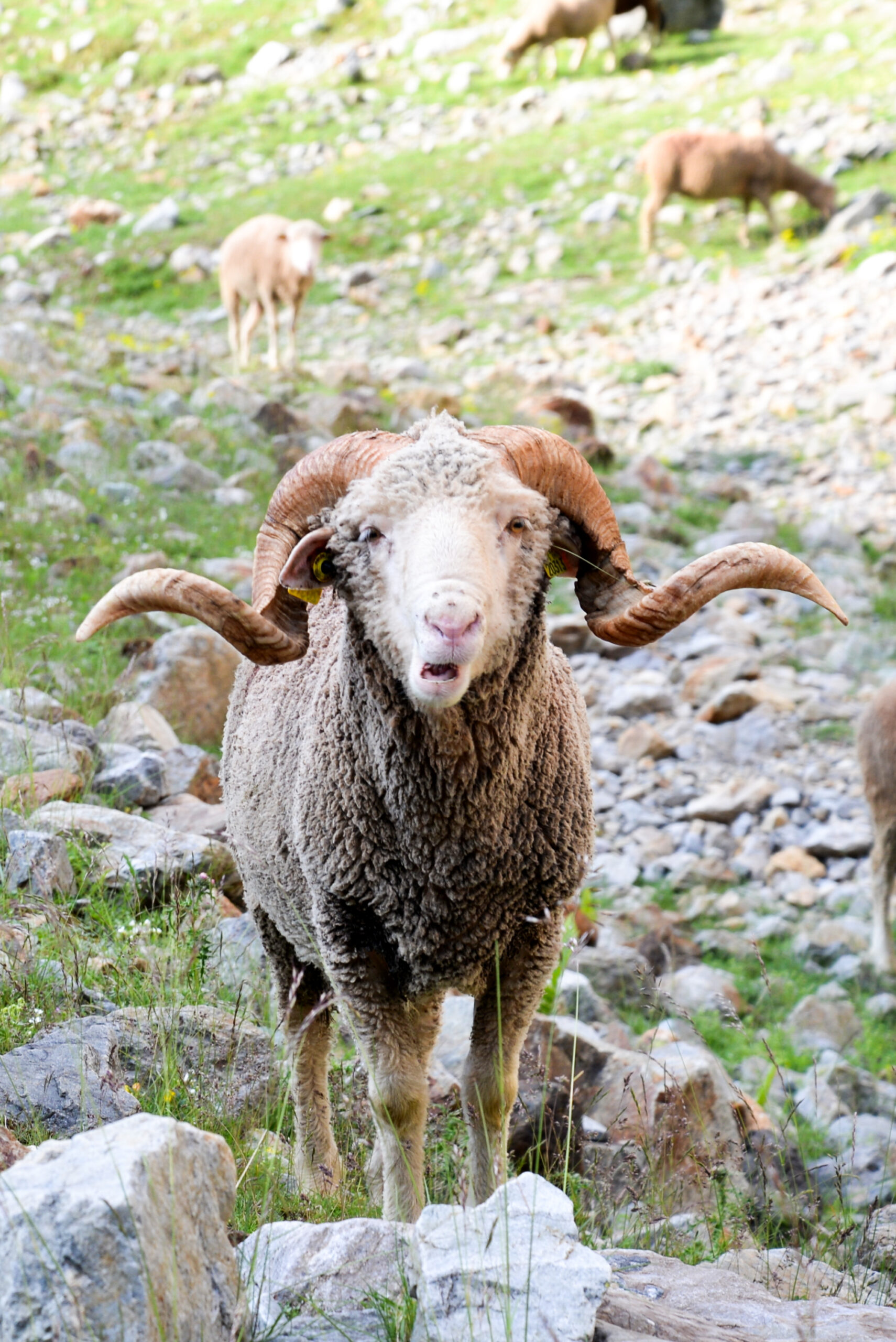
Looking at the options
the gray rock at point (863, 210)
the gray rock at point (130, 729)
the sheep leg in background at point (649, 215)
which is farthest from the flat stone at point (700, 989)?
the sheep leg in background at point (649, 215)

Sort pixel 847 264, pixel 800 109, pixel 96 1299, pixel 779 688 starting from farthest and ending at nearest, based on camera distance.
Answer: pixel 800 109 → pixel 847 264 → pixel 779 688 → pixel 96 1299

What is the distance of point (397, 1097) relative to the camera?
3.62 metres

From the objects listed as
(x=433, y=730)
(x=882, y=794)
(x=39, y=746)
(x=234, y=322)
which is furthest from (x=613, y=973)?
(x=234, y=322)

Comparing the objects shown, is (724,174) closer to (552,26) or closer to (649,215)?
(649,215)

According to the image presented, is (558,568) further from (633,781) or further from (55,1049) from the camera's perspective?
(633,781)

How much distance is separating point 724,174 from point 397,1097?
59.7 ft

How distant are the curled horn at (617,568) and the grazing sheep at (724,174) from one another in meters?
16.9

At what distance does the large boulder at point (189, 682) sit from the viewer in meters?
7.51

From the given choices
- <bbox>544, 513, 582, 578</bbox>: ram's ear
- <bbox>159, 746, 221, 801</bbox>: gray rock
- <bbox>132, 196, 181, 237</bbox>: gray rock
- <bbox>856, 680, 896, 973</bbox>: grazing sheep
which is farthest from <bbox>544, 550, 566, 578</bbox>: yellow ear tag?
<bbox>132, 196, 181, 237</bbox>: gray rock

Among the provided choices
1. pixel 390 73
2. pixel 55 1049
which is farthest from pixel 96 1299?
pixel 390 73

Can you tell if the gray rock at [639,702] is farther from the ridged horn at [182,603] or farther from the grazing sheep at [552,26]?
the grazing sheep at [552,26]

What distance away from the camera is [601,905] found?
298 inches

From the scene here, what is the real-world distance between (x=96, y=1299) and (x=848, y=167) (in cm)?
2091

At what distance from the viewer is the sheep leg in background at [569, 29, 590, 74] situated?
26.7 m
